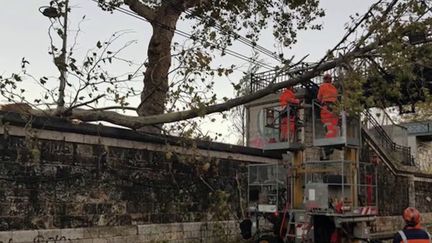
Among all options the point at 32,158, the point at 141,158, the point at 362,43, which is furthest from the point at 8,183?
the point at 362,43

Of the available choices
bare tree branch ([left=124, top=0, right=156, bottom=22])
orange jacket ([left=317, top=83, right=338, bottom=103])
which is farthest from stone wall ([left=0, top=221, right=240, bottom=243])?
bare tree branch ([left=124, top=0, right=156, bottom=22])

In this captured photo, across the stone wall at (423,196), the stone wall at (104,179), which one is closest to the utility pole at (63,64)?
the stone wall at (104,179)

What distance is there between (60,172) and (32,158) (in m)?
0.70

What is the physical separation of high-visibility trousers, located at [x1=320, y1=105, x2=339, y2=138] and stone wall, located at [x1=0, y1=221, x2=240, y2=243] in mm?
4135

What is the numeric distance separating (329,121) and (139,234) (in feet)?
16.9

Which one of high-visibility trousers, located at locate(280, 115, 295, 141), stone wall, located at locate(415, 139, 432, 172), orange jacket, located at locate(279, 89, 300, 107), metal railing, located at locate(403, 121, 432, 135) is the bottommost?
high-visibility trousers, located at locate(280, 115, 295, 141)

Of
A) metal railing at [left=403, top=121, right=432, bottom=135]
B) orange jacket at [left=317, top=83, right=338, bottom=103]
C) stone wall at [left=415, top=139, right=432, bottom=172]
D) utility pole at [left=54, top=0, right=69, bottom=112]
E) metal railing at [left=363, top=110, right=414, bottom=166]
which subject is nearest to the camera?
utility pole at [left=54, top=0, right=69, bottom=112]

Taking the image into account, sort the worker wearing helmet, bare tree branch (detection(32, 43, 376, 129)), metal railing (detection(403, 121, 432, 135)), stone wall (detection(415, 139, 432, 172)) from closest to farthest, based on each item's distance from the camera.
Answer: the worker wearing helmet
bare tree branch (detection(32, 43, 376, 129))
metal railing (detection(403, 121, 432, 135))
stone wall (detection(415, 139, 432, 172))

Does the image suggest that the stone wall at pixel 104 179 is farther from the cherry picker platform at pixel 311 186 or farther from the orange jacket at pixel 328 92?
the orange jacket at pixel 328 92

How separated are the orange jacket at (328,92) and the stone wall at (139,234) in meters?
4.71

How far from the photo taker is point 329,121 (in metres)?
12.0

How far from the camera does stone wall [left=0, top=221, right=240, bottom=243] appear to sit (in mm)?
9555

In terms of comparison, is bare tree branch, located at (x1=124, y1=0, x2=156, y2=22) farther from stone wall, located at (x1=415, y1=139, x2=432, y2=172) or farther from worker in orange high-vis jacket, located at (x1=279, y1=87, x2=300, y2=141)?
stone wall, located at (x1=415, y1=139, x2=432, y2=172)

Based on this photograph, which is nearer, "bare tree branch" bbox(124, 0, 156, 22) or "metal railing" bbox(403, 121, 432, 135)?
"bare tree branch" bbox(124, 0, 156, 22)
